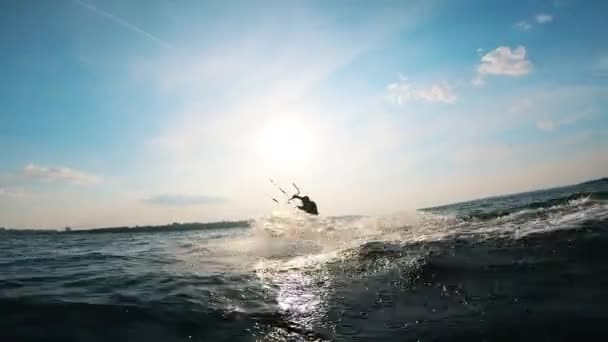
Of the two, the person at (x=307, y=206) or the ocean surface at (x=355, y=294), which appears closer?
the ocean surface at (x=355, y=294)

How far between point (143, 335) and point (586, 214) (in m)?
14.5

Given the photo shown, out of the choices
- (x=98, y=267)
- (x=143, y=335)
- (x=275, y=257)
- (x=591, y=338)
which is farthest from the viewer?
(x=275, y=257)

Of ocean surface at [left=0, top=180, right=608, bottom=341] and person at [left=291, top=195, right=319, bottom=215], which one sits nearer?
ocean surface at [left=0, top=180, right=608, bottom=341]

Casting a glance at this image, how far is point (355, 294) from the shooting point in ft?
26.5

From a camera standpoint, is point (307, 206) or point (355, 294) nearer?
point (355, 294)

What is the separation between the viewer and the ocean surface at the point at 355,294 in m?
5.98

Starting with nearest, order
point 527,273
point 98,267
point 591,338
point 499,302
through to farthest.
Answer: point 591,338 < point 499,302 < point 527,273 < point 98,267

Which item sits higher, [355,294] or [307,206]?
[307,206]

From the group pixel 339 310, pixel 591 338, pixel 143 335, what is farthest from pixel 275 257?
pixel 591 338

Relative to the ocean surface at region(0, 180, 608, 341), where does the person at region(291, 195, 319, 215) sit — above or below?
above

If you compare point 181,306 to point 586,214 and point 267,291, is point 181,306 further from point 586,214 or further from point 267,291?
point 586,214

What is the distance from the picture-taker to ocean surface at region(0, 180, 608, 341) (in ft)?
19.6

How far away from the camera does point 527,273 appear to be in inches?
320

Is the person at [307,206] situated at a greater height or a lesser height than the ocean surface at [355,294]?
greater
